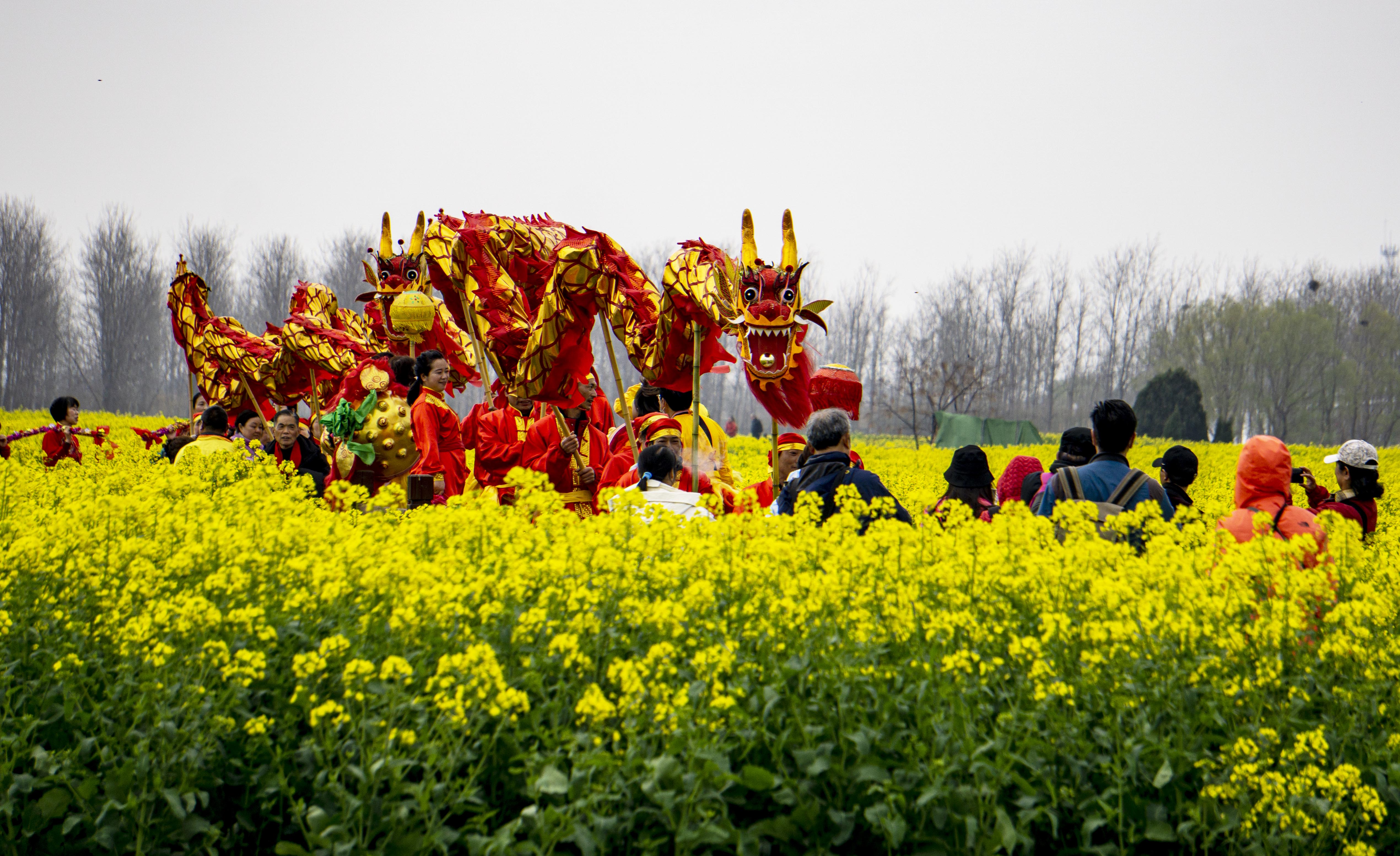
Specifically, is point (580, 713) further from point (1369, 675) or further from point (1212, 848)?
point (1369, 675)

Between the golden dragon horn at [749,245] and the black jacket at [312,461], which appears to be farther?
the black jacket at [312,461]

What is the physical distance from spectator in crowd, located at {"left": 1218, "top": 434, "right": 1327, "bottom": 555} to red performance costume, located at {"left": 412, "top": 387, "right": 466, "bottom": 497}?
531 centimetres

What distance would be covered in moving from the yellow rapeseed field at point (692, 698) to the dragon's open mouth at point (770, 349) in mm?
2397

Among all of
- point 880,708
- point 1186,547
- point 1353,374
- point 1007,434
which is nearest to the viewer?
point 880,708

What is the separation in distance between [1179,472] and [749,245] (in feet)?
9.94

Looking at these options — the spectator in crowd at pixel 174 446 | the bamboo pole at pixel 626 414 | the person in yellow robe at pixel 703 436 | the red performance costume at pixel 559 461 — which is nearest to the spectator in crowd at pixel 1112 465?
the person in yellow robe at pixel 703 436

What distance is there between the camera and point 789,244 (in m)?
5.88

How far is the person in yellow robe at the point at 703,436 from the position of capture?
6.41m

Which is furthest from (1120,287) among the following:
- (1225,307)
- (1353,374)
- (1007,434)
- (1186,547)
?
(1186,547)

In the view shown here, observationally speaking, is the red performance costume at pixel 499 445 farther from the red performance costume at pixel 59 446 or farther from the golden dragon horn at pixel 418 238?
the red performance costume at pixel 59 446

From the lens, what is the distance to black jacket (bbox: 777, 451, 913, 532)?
427 cm

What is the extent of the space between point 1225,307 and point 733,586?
142 ft

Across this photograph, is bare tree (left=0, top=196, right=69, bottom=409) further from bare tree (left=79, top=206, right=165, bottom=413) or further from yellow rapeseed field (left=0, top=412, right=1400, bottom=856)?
yellow rapeseed field (left=0, top=412, right=1400, bottom=856)

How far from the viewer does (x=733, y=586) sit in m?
3.29
